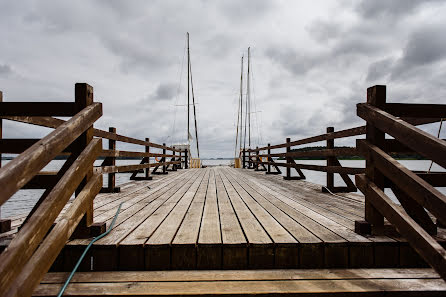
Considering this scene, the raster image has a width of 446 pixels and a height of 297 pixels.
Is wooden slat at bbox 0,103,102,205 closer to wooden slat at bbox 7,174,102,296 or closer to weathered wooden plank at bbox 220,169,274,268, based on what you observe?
wooden slat at bbox 7,174,102,296

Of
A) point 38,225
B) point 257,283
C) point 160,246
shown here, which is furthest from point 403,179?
point 38,225

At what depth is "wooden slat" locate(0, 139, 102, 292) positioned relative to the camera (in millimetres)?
1137

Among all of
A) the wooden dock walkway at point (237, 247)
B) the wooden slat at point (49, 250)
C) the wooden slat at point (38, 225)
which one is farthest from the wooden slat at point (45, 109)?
the wooden dock walkway at point (237, 247)

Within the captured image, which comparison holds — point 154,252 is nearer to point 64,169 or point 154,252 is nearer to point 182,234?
point 182,234

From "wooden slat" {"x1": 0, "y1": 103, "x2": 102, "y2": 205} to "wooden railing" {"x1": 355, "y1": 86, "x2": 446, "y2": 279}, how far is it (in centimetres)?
226

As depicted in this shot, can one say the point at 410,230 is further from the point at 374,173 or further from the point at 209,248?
Answer: the point at 209,248

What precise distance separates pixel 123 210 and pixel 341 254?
235 centimetres

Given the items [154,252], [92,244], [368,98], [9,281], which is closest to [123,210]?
[92,244]

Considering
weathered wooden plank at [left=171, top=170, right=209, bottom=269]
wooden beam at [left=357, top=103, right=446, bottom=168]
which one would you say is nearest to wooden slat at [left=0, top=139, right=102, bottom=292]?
weathered wooden plank at [left=171, top=170, right=209, bottom=269]

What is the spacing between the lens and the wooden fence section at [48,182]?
1188 millimetres

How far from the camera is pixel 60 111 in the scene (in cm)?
206

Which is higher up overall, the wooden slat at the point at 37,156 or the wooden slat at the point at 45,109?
the wooden slat at the point at 45,109

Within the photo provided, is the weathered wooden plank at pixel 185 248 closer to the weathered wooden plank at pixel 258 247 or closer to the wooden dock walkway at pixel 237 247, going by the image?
the wooden dock walkway at pixel 237 247

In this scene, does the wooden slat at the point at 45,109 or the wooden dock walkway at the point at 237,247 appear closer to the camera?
the wooden dock walkway at the point at 237,247
